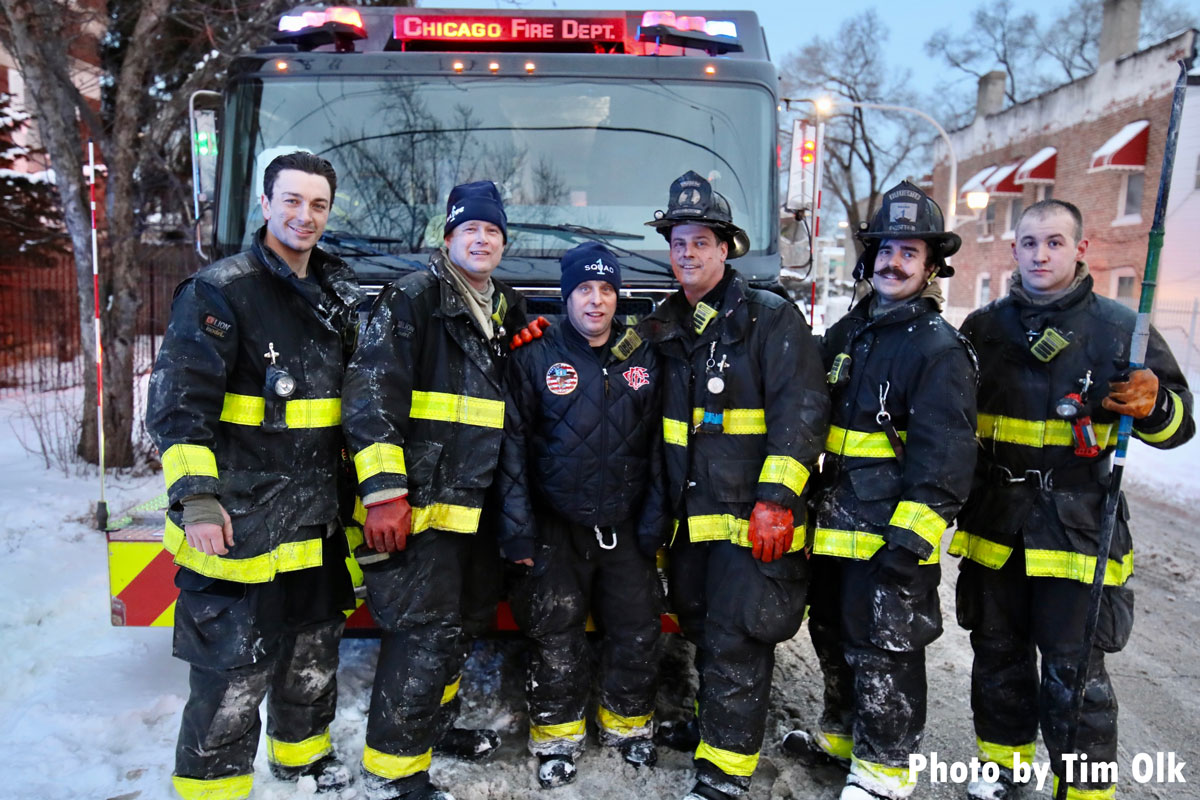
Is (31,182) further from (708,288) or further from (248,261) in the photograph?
(708,288)

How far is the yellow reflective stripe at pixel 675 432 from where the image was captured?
3.01m

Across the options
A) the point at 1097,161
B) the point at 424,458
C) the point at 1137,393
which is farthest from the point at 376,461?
the point at 1097,161

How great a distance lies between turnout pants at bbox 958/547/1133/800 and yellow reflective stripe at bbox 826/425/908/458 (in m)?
0.62

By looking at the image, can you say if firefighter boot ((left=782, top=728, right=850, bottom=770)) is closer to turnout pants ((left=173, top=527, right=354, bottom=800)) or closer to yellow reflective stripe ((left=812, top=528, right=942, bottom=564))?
yellow reflective stripe ((left=812, top=528, right=942, bottom=564))

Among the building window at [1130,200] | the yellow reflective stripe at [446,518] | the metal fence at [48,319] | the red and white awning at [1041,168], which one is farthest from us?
the red and white awning at [1041,168]

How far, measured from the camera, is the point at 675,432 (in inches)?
119

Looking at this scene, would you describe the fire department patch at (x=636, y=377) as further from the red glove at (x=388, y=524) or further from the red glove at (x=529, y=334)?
the red glove at (x=388, y=524)

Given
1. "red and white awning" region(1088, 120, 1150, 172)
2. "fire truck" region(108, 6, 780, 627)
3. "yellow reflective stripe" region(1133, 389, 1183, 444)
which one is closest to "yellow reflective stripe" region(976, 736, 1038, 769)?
"yellow reflective stripe" region(1133, 389, 1183, 444)

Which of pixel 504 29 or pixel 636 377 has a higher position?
pixel 504 29

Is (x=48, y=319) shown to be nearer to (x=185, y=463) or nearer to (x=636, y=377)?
(x=185, y=463)

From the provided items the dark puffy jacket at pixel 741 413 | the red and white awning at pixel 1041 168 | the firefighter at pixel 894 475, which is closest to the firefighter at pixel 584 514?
the dark puffy jacket at pixel 741 413

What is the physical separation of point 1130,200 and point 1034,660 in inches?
726

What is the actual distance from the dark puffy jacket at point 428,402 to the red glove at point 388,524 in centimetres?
4

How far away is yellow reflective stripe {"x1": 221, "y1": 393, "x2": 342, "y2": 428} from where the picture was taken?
2615 millimetres
